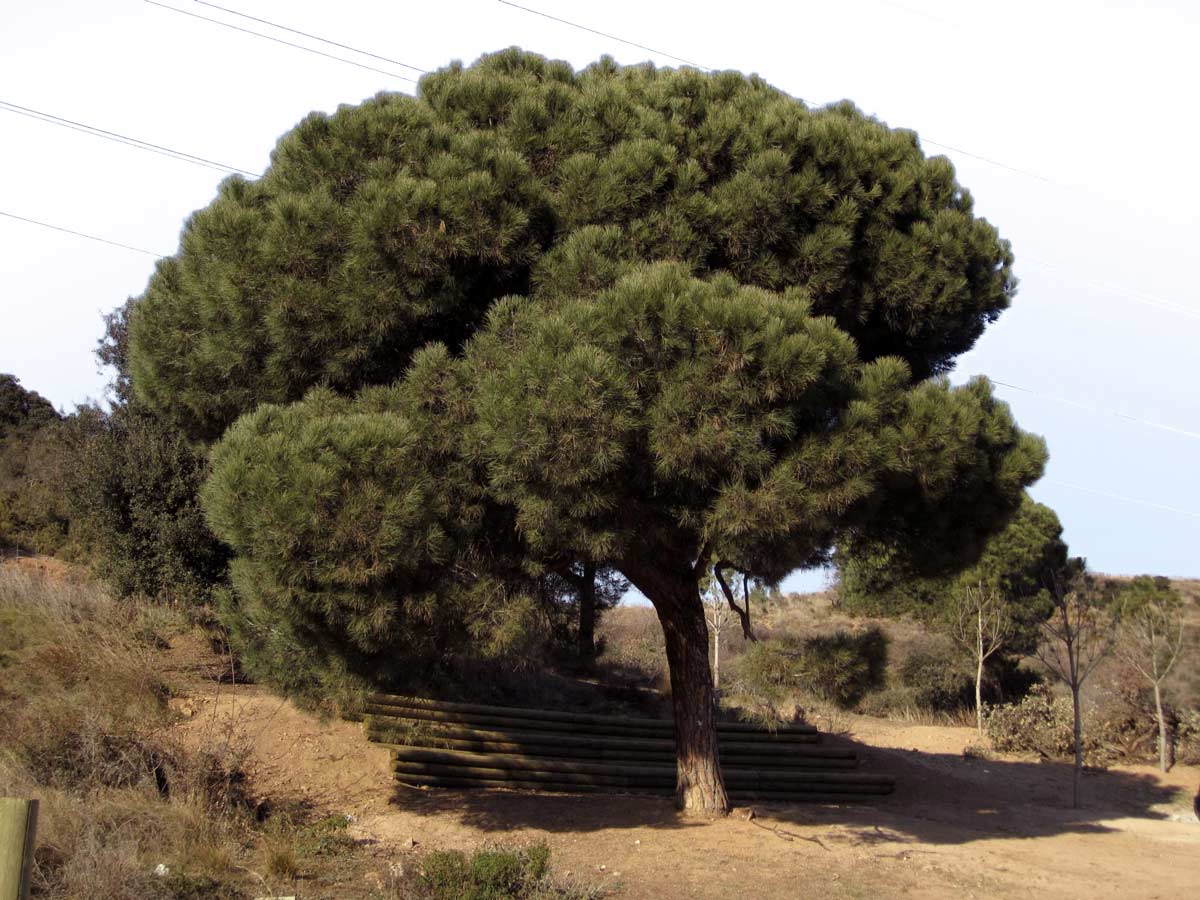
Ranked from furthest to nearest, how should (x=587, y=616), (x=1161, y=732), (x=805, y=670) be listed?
1. (x=1161, y=732)
2. (x=587, y=616)
3. (x=805, y=670)

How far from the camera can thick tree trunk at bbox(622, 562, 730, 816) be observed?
409 inches

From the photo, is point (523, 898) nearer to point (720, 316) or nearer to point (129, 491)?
point (720, 316)

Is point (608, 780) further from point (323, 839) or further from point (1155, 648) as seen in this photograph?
point (1155, 648)

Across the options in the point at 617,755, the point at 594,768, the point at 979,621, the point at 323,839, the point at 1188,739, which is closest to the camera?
the point at 323,839

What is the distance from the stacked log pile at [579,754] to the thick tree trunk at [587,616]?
148 cm

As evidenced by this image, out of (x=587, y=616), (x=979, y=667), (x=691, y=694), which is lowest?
(x=979, y=667)

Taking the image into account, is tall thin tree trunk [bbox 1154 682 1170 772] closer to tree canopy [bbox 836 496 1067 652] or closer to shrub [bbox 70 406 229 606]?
tree canopy [bbox 836 496 1067 652]

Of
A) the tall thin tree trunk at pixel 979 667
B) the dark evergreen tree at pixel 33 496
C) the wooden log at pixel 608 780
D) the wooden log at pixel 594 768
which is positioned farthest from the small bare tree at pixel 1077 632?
the dark evergreen tree at pixel 33 496

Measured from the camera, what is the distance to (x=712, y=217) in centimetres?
914

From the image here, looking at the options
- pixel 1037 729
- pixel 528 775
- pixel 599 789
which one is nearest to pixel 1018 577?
pixel 1037 729

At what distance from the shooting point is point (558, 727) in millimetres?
13016

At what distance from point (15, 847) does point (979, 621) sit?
20.6 m

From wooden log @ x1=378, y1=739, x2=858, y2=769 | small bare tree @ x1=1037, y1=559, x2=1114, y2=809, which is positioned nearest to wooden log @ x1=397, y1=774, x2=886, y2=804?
wooden log @ x1=378, y1=739, x2=858, y2=769

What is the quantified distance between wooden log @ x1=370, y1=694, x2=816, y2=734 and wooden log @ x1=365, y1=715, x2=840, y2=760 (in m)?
0.20
